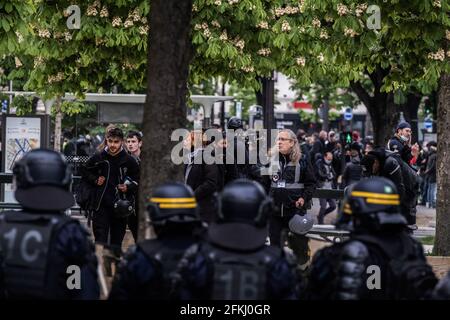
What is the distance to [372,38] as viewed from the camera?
1198cm

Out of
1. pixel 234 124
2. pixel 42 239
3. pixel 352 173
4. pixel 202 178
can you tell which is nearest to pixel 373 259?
pixel 42 239

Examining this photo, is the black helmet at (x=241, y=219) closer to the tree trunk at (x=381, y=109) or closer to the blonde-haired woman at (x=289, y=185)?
the blonde-haired woman at (x=289, y=185)

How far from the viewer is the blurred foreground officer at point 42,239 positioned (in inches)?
217

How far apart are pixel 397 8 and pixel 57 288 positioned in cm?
707

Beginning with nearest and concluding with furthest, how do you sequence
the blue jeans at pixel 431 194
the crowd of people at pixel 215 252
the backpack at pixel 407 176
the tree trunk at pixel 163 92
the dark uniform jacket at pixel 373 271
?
the crowd of people at pixel 215 252 < the dark uniform jacket at pixel 373 271 < the tree trunk at pixel 163 92 < the backpack at pixel 407 176 < the blue jeans at pixel 431 194

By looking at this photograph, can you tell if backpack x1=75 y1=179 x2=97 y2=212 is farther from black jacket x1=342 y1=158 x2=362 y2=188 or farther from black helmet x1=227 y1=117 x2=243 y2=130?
black jacket x1=342 y1=158 x2=362 y2=188

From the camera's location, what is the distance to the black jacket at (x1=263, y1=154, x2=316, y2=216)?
425 inches

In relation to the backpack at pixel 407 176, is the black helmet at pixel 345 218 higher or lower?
lower

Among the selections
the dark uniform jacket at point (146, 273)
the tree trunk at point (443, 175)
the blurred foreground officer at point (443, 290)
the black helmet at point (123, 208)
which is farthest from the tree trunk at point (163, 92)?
the tree trunk at point (443, 175)

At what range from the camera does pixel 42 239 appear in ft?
18.1

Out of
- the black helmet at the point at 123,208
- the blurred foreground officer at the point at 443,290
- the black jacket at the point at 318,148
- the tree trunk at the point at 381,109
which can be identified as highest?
the tree trunk at the point at 381,109

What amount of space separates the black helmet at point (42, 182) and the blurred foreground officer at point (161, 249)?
1.64 ft

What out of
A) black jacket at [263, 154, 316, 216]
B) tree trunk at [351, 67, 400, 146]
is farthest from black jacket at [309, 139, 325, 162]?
black jacket at [263, 154, 316, 216]

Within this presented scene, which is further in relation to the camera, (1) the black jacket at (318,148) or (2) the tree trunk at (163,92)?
(1) the black jacket at (318,148)
